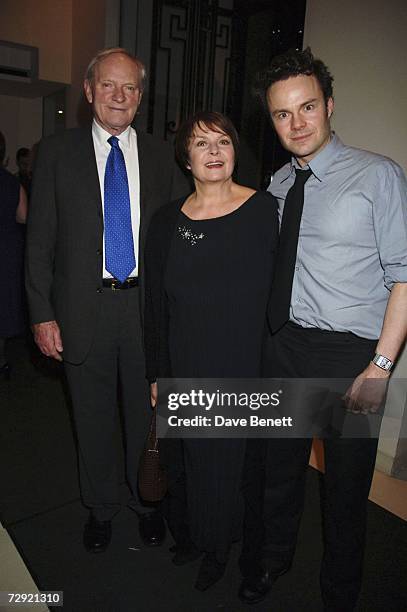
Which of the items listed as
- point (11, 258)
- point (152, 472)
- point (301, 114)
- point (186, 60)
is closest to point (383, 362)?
point (301, 114)

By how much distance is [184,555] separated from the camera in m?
2.00

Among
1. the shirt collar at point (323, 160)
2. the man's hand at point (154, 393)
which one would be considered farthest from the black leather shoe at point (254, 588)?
the shirt collar at point (323, 160)

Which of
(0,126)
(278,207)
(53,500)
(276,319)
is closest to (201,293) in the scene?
(276,319)

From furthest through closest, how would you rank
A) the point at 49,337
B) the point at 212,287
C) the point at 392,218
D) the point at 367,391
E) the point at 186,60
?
the point at 186,60 → the point at 49,337 → the point at 212,287 → the point at 367,391 → the point at 392,218

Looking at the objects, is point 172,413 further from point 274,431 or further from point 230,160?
point 230,160

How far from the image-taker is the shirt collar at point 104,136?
190cm

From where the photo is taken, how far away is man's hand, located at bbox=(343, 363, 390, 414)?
1502 millimetres

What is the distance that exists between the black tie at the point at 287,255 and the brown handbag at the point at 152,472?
0.63 m

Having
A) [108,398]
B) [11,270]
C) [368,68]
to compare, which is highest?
[368,68]

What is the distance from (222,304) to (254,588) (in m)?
1.07

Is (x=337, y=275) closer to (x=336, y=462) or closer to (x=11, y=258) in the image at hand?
(x=336, y=462)

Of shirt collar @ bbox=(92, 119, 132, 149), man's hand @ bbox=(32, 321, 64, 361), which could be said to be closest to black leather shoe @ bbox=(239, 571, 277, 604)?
man's hand @ bbox=(32, 321, 64, 361)

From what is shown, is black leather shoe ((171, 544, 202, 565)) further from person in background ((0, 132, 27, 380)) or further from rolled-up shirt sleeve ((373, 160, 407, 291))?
person in background ((0, 132, 27, 380))

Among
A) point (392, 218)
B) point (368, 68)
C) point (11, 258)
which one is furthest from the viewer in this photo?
point (11, 258)
